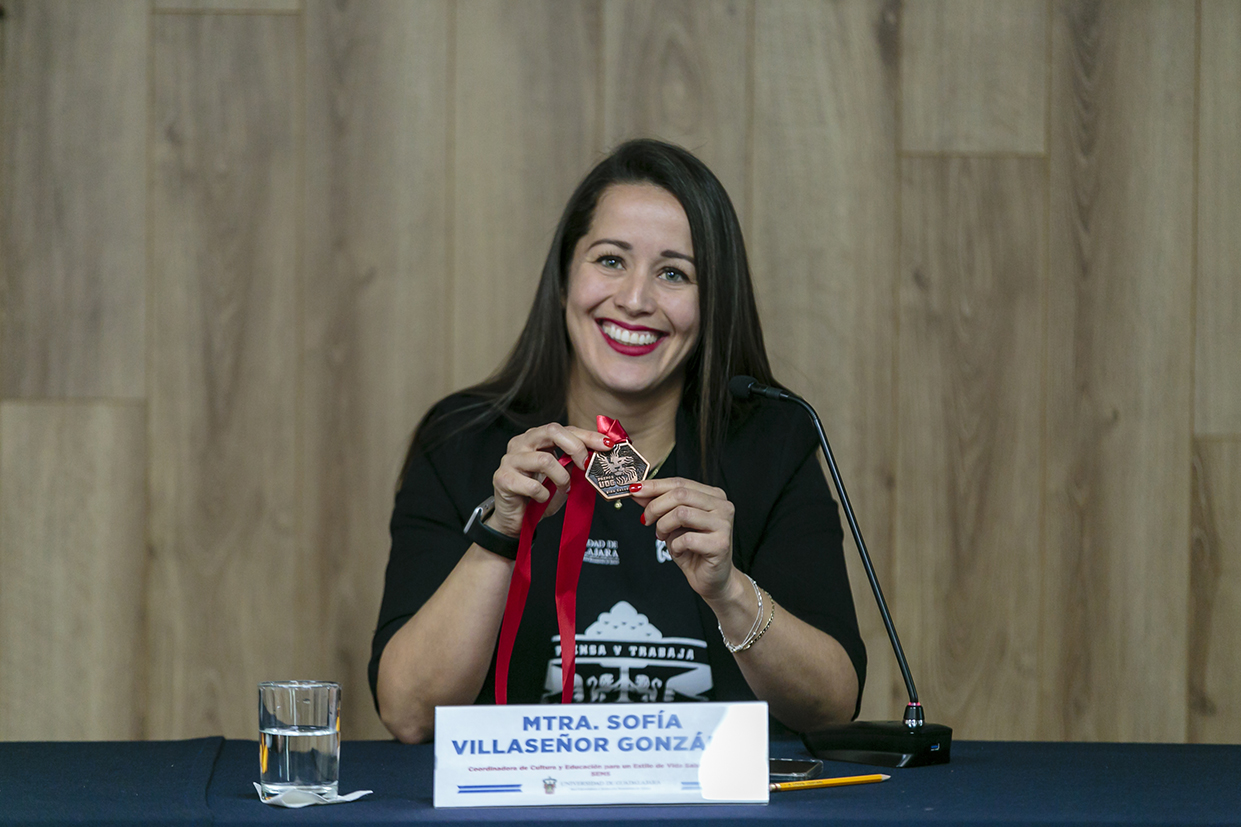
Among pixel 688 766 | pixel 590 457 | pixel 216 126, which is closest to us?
pixel 688 766

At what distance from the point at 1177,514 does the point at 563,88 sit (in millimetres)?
1483

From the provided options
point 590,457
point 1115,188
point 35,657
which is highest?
point 1115,188

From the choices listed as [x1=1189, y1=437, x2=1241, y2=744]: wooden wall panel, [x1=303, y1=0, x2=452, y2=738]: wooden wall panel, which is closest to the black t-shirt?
[x1=303, y1=0, x2=452, y2=738]: wooden wall panel

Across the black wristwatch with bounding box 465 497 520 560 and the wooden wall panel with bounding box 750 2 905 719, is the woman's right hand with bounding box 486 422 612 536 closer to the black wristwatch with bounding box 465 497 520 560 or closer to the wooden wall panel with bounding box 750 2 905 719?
the black wristwatch with bounding box 465 497 520 560

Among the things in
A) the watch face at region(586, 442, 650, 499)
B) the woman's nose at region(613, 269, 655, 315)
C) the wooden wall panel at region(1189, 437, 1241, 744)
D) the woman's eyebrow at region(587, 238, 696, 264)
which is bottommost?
the wooden wall panel at region(1189, 437, 1241, 744)

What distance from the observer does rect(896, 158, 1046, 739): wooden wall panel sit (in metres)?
2.24

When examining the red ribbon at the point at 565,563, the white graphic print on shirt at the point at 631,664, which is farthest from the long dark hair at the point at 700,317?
the red ribbon at the point at 565,563

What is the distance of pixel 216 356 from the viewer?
87.3 inches

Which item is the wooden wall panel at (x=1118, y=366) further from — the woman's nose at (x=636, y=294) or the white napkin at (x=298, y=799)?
the white napkin at (x=298, y=799)

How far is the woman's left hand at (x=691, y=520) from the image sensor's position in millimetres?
1205

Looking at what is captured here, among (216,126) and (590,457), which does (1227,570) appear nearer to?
(590,457)

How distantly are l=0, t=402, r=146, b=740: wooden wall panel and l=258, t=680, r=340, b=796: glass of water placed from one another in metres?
1.43

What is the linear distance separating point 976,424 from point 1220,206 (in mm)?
648

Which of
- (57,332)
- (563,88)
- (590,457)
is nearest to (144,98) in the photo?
(57,332)
